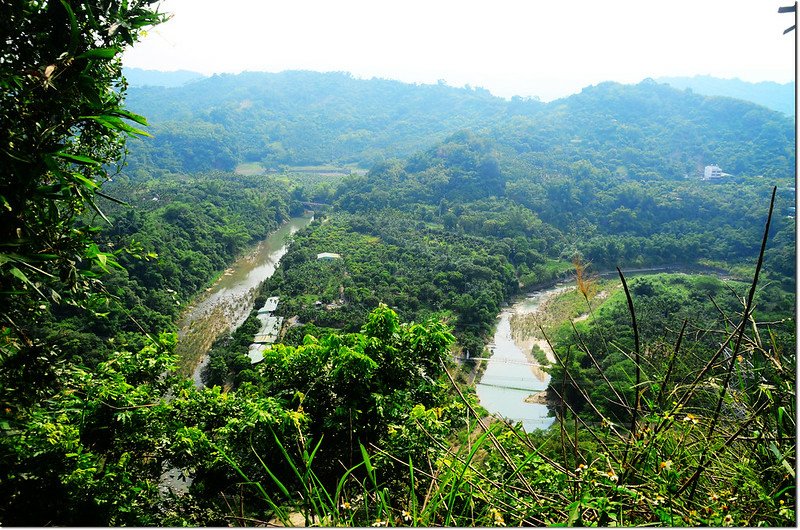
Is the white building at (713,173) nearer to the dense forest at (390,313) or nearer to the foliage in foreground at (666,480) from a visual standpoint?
the dense forest at (390,313)

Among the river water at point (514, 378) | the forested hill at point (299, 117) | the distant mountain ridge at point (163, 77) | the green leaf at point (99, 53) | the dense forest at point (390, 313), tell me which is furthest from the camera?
the distant mountain ridge at point (163, 77)

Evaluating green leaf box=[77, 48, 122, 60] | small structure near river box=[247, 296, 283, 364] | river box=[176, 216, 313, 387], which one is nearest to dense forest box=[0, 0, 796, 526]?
green leaf box=[77, 48, 122, 60]

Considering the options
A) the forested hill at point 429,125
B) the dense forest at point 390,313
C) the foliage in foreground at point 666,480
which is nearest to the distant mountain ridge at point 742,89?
the forested hill at point 429,125

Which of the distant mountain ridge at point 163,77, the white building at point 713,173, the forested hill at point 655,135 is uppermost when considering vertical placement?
the distant mountain ridge at point 163,77

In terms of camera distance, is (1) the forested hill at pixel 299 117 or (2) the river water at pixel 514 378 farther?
(1) the forested hill at pixel 299 117

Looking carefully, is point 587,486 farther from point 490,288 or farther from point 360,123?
point 360,123

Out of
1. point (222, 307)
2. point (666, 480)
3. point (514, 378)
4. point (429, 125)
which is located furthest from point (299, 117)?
point (666, 480)

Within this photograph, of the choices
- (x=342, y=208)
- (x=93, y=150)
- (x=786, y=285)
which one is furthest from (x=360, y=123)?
(x=93, y=150)
